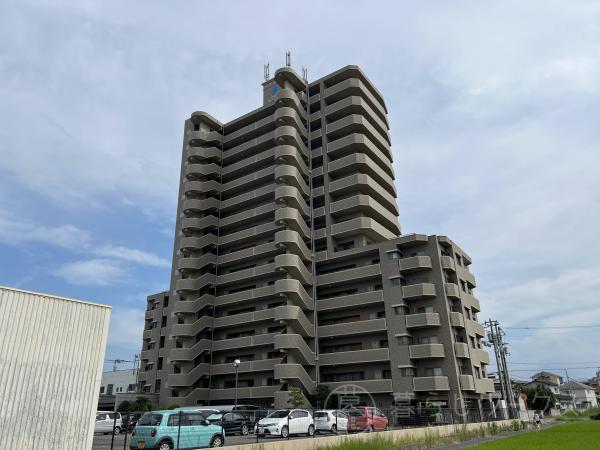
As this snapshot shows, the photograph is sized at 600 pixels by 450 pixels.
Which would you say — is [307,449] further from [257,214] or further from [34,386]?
[257,214]

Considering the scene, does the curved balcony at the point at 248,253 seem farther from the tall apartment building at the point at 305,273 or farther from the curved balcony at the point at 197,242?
the curved balcony at the point at 197,242

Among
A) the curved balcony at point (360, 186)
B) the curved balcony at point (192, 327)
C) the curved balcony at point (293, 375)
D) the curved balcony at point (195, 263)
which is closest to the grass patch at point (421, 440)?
the curved balcony at point (293, 375)

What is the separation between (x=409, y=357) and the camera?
145ft

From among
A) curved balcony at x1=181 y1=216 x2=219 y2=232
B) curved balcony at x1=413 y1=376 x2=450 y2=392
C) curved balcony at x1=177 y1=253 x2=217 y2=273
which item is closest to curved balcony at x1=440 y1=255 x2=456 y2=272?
curved balcony at x1=413 y1=376 x2=450 y2=392

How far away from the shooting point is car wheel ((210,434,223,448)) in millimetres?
20156

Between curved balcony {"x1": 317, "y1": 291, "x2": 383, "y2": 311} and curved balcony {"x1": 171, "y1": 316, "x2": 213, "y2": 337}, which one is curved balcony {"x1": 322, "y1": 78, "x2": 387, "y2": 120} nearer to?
curved balcony {"x1": 317, "y1": 291, "x2": 383, "y2": 311}

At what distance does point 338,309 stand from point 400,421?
21195mm

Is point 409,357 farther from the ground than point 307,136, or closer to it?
closer to it

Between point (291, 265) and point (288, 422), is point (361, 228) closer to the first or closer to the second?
point (291, 265)

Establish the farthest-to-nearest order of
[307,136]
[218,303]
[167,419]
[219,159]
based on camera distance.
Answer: [219,159], [307,136], [218,303], [167,419]

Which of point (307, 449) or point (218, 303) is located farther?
point (218, 303)

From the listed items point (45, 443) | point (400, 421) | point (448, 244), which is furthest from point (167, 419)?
point (448, 244)

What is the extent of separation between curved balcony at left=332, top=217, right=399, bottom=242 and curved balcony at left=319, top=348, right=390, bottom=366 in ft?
46.3

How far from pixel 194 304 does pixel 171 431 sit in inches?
1546
